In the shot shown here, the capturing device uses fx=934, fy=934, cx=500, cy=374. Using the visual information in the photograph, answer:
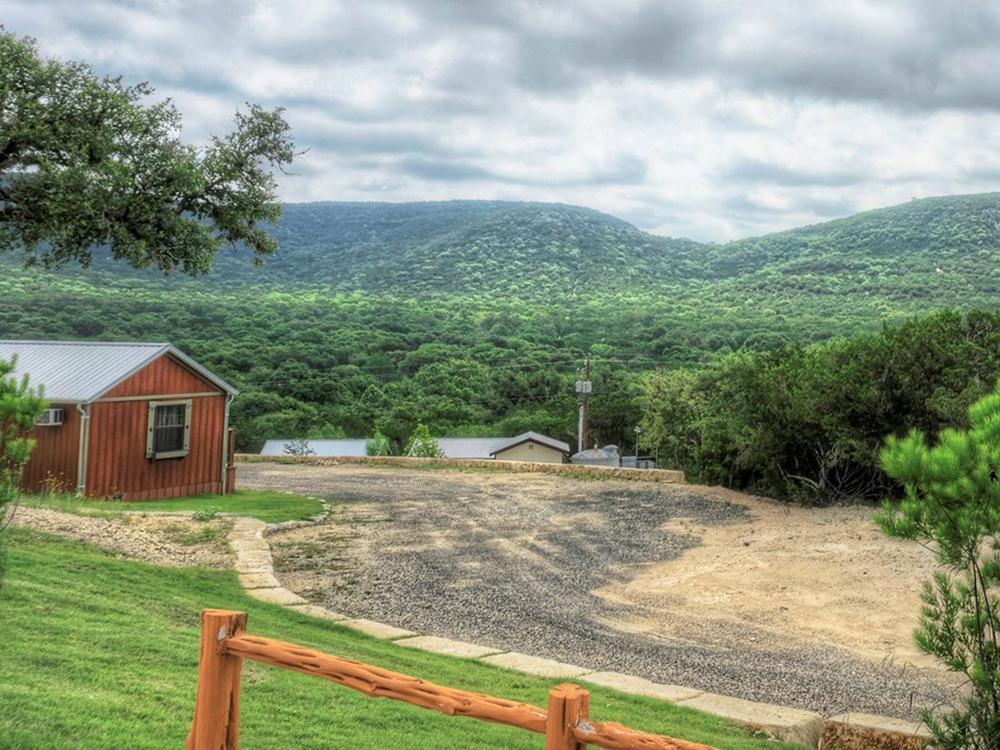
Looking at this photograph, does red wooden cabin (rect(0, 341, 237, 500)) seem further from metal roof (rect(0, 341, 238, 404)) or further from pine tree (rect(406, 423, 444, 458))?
pine tree (rect(406, 423, 444, 458))

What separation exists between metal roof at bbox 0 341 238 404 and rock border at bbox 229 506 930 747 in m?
8.13

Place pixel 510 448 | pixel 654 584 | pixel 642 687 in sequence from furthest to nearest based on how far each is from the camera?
1. pixel 510 448
2. pixel 654 584
3. pixel 642 687

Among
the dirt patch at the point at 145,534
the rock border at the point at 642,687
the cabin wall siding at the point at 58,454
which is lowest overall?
the rock border at the point at 642,687

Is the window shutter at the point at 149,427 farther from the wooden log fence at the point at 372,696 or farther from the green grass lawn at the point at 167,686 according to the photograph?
the wooden log fence at the point at 372,696

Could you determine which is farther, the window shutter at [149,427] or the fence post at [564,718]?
the window shutter at [149,427]

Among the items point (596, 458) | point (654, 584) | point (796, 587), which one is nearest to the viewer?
point (796, 587)

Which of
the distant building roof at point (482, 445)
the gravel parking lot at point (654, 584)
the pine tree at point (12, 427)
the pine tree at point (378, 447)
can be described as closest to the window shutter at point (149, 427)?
the gravel parking lot at point (654, 584)

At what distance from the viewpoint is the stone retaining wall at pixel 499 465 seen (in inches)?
904

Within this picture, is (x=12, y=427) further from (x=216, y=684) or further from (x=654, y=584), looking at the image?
(x=654, y=584)

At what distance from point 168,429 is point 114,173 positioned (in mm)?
7204

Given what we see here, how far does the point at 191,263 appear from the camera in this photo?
14.5 meters

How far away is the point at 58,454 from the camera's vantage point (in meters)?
16.9

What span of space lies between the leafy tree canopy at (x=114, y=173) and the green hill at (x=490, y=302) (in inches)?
1016

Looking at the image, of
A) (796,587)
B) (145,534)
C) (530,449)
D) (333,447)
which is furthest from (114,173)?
(530,449)
